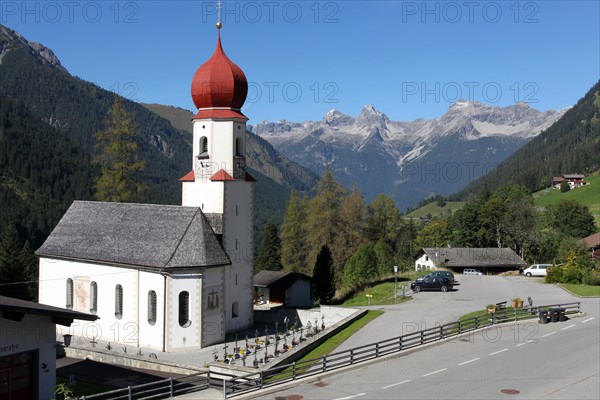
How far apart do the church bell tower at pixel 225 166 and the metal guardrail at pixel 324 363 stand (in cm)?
986

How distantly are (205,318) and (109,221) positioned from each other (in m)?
10.2

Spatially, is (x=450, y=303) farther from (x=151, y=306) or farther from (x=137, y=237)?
(x=137, y=237)

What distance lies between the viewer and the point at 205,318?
122 feet

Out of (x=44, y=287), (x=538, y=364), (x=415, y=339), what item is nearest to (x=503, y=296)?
(x=415, y=339)

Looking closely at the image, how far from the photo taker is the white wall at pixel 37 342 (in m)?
21.6

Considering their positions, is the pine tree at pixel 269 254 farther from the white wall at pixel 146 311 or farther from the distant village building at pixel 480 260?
the white wall at pixel 146 311

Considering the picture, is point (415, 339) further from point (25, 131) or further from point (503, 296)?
point (25, 131)

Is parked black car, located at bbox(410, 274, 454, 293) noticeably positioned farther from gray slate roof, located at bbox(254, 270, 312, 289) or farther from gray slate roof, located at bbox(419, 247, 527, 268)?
gray slate roof, located at bbox(419, 247, 527, 268)

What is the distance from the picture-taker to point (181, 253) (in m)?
37.2

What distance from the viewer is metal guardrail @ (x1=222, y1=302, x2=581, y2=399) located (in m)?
24.5

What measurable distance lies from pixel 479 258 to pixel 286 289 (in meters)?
38.0

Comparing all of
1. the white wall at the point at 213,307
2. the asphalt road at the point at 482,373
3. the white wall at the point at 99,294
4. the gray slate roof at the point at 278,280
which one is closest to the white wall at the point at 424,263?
the gray slate roof at the point at 278,280

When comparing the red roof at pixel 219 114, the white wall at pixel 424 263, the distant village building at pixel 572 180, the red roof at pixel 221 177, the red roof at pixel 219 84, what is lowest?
the white wall at pixel 424 263

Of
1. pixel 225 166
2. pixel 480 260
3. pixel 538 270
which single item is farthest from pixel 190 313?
pixel 480 260
